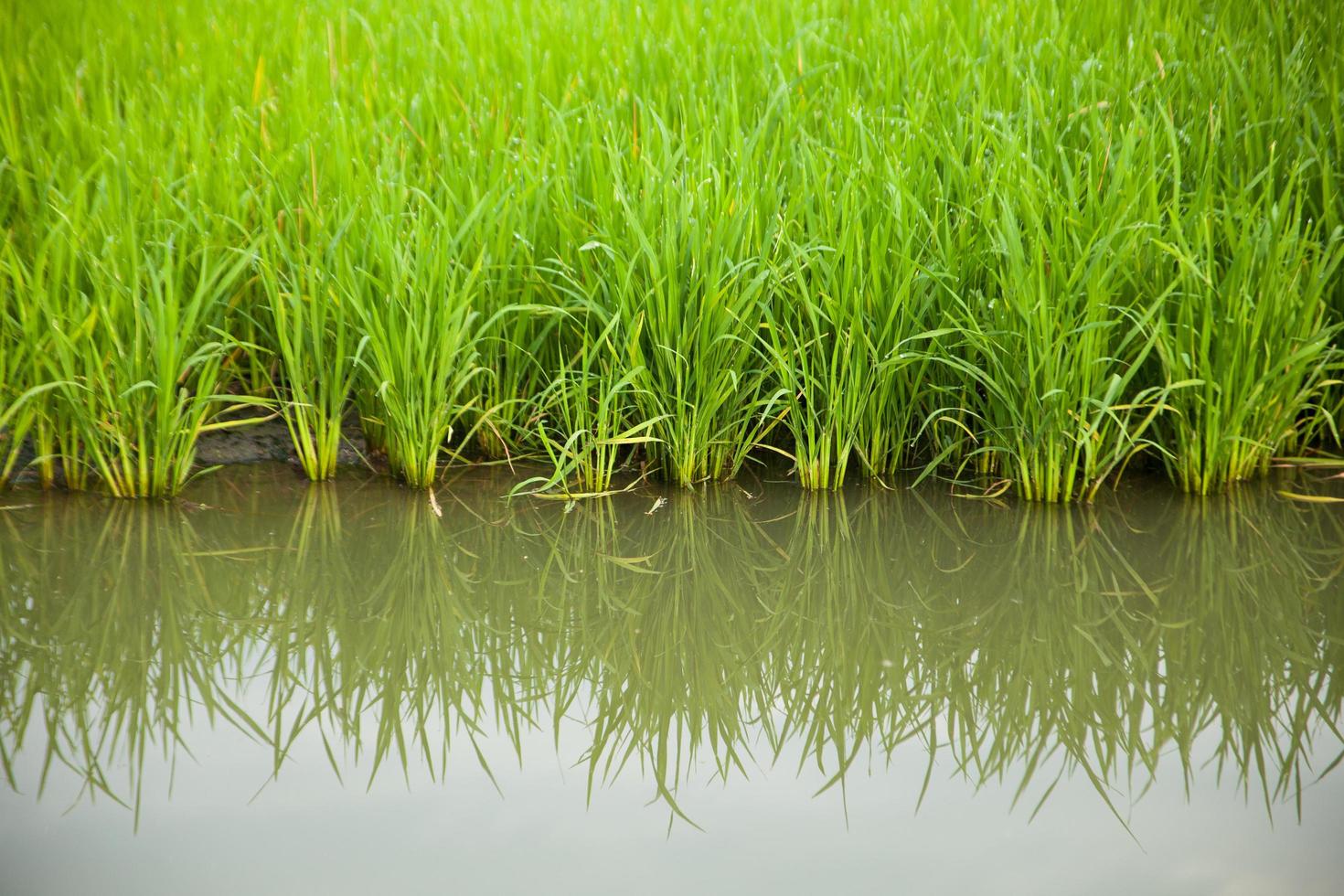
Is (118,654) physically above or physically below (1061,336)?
below

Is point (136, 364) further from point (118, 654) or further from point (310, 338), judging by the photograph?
point (118, 654)

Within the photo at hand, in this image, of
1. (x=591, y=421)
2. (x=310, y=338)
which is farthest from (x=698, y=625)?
(x=310, y=338)

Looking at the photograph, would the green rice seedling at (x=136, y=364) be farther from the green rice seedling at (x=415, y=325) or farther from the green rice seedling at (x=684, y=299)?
the green rice seedling at (x=684, y=299)

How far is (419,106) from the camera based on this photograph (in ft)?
9.63

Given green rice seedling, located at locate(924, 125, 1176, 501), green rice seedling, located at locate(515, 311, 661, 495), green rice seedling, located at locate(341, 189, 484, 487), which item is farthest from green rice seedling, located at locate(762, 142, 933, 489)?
green rice seedling, located at locate(341, 189, 484, 487)

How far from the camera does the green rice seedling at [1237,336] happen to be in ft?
7.30

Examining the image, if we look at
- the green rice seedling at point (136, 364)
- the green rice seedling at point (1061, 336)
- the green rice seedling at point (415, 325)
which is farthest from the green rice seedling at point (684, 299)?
the green rice seedling at point (136, 364)

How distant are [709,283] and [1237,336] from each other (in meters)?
1.07

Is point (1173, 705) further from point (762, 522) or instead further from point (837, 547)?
point (762, 522)

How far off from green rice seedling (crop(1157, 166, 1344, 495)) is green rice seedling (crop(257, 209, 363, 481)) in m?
1.68

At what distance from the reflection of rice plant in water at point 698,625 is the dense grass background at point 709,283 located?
0.18 metres

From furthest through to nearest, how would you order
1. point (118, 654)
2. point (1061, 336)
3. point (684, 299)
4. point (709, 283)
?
point (684, 299) → point (709, 283) → point (1061, 336) → point (118, 654)

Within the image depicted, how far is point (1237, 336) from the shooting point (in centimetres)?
222

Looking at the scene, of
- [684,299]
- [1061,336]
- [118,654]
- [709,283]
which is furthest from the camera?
[684,299]
